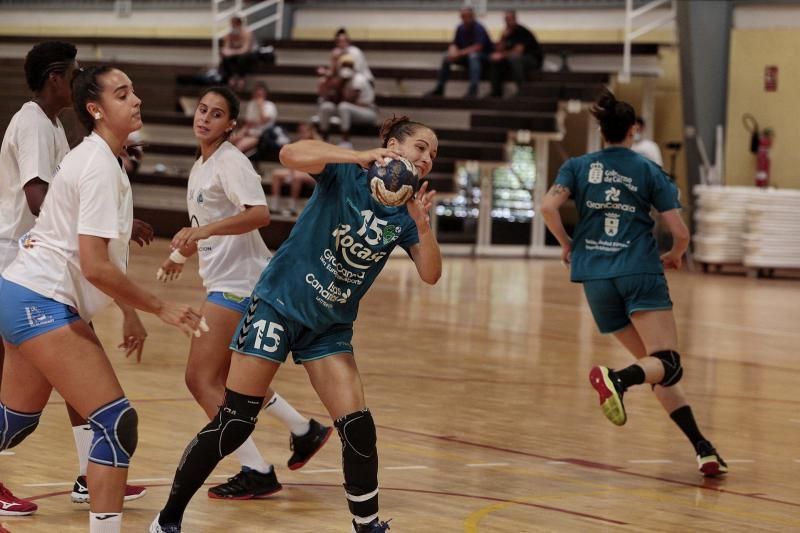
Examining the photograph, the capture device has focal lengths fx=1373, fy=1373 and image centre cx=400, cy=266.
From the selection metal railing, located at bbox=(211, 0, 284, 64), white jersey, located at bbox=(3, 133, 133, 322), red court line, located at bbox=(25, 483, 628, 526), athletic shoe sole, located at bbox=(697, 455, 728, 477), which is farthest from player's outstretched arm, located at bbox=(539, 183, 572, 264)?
metal railing, located at bbox=(211, 0, 284, 64)

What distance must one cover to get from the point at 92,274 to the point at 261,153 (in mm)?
16524

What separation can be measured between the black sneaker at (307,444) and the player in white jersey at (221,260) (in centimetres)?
32

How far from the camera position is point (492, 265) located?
19109 millimetres

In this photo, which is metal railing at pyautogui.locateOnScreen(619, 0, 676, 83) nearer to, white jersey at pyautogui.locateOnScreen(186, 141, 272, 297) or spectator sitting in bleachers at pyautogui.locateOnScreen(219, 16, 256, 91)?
spectator sitting in bleachers at pyautogui.locateOnScreen(219, 16, 256, 91)

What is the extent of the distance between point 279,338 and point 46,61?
5.27 feet

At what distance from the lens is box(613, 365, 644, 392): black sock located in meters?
6.34

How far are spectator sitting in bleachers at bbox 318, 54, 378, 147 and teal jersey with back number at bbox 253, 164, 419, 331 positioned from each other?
15.6 meters

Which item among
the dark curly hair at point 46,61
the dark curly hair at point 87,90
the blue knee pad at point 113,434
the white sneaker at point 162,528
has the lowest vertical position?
the white sneaker at point 162,528

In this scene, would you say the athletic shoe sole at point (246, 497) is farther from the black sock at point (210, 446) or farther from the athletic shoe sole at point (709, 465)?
the athletic shoe sole at point (709, 465)

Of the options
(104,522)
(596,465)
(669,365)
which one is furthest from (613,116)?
(104,522)

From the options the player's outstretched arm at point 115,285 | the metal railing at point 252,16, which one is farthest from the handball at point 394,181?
the metal railing at point 252,16

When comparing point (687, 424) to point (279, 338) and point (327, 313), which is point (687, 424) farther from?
point (279, 338)

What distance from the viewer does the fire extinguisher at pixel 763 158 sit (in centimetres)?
2092

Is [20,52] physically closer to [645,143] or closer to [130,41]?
[130,41]
